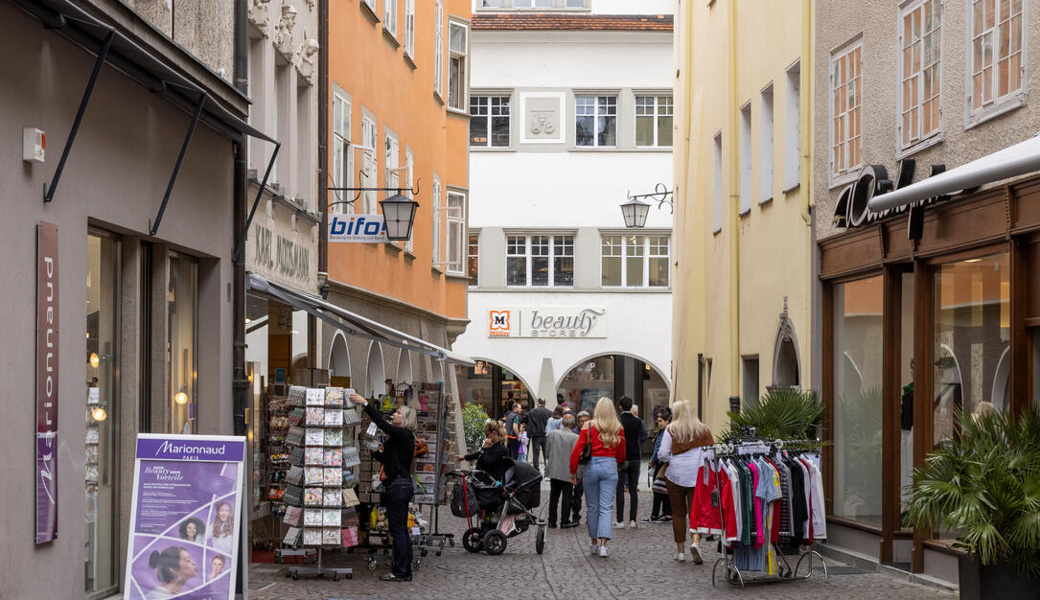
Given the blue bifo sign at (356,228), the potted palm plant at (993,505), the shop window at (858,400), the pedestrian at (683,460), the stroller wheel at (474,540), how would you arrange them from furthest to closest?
the blue bifo sign at (356,228) < the stroller wheel at (474,540) < the pedestrian at (683,460) < the shop window at (858,400) < the potted palm plant at (993,505)

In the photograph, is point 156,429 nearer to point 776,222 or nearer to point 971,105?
point 971,105

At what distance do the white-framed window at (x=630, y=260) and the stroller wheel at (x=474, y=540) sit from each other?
26.7m

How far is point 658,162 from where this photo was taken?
146ft

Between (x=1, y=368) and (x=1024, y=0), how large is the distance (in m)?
8.41

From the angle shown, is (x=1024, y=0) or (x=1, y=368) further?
(x=1024, y=0)

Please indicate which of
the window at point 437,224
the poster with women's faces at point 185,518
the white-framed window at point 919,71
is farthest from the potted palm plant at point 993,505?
the window at point 437,224

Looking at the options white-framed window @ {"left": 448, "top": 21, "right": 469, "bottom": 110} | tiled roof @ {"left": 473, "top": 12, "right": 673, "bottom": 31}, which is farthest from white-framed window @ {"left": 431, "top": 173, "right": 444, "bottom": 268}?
tiled roof @ {"left": 473, "top": 12, "right": 673, "bottom": 31}

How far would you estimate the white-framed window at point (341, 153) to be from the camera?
20859mm

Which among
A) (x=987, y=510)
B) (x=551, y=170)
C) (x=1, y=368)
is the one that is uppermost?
(x=551, y=170)

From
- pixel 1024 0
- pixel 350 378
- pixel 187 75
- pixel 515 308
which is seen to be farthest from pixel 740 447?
pixel 515 308

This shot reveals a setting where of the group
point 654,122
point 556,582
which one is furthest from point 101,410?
point 654,122

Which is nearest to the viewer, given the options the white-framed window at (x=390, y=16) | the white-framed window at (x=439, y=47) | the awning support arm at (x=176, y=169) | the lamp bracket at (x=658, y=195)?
the awning support arm at (x=176, y=169)

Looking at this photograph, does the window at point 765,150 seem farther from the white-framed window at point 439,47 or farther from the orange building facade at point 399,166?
the white-framed window at point 439,47

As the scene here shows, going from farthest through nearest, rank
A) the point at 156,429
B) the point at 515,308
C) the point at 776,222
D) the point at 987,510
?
the point at 515,308 → the point at 776,222 → the point at 156,429 → the point at 987,510
